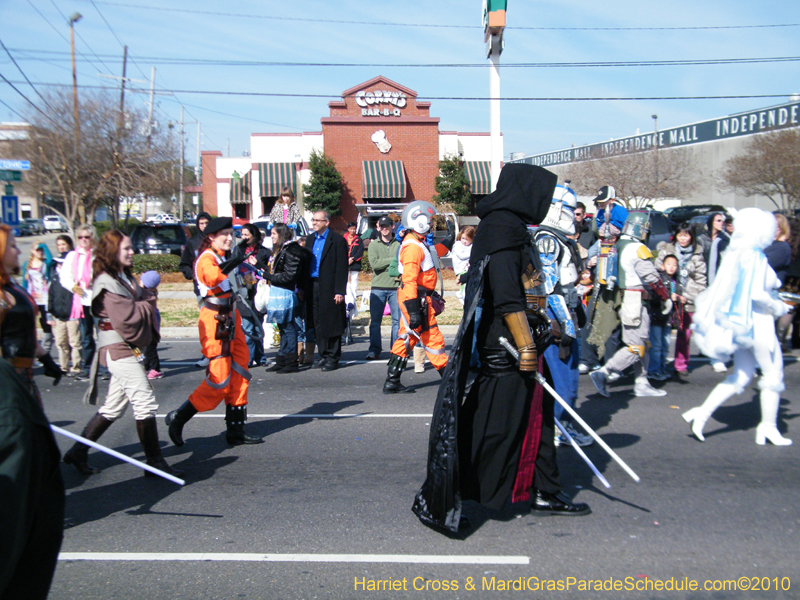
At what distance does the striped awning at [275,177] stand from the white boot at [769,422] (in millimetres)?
31137

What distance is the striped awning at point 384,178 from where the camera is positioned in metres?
33.1

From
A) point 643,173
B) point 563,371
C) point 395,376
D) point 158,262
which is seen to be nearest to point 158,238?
point 158,262

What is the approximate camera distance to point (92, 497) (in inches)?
183

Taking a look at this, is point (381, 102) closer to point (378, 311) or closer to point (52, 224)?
point (378, 311)

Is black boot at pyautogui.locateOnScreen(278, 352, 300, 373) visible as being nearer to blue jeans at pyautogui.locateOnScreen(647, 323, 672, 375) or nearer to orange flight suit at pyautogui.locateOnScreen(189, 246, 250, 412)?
orange flight suit at pyautogui.locateOnScreen(189, 246, 250, 412)

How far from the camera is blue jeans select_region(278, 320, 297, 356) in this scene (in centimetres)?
873

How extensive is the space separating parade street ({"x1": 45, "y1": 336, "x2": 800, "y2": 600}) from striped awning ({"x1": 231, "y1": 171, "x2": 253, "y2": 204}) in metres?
33.3

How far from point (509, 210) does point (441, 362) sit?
3245 millimetres

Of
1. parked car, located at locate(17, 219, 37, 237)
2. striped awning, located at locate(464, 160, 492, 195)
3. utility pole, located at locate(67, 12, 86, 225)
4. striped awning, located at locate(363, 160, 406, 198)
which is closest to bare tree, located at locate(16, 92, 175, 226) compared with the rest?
utility pole, located at locate(67, 12, 86, 225)

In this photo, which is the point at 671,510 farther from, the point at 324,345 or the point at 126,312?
the point at 324,345

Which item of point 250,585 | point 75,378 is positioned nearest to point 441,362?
point 250,585

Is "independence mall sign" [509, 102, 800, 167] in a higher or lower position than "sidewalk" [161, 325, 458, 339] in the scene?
higher

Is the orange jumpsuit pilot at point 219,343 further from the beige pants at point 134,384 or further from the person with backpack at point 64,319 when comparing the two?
the person with backpack at point 64,319

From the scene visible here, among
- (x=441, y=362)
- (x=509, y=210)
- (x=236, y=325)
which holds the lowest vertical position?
(x=441, y=362)
